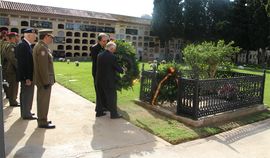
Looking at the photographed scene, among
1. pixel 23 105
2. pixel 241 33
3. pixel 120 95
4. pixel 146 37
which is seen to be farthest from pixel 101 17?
pixel 23 105

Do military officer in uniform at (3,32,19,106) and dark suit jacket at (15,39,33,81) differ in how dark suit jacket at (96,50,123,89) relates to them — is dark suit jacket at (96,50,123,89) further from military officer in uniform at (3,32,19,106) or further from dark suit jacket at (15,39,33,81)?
military officer in uniform at (3,32,19,106)

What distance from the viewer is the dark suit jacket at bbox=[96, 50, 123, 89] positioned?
5.68m

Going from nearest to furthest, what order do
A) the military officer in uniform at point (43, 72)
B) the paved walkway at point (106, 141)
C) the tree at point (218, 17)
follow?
1. the paved walkway at point (106, 141)
2. the military officer in uniform at point (43, 72)
3. the tree at point (218, 17)

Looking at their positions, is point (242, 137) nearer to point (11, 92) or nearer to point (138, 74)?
point (138, 74)

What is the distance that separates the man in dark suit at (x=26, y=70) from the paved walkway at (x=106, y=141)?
25 centimetres

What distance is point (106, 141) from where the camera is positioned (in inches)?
182

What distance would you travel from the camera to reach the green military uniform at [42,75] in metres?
4.90

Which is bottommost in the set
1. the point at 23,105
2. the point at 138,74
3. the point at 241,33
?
the point at 23,105

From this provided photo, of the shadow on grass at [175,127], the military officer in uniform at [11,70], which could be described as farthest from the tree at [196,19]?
the military officer in uniform at [11,70]

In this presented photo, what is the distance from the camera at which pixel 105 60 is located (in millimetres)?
5672

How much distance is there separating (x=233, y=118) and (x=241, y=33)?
34.8 m

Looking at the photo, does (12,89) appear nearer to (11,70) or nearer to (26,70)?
(11,70)

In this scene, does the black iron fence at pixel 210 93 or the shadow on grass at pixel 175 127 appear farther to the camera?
the black iron fence at pixel 210 93

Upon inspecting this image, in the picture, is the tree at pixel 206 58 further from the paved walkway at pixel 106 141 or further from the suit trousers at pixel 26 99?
the suit trousers at pixel 26 99
